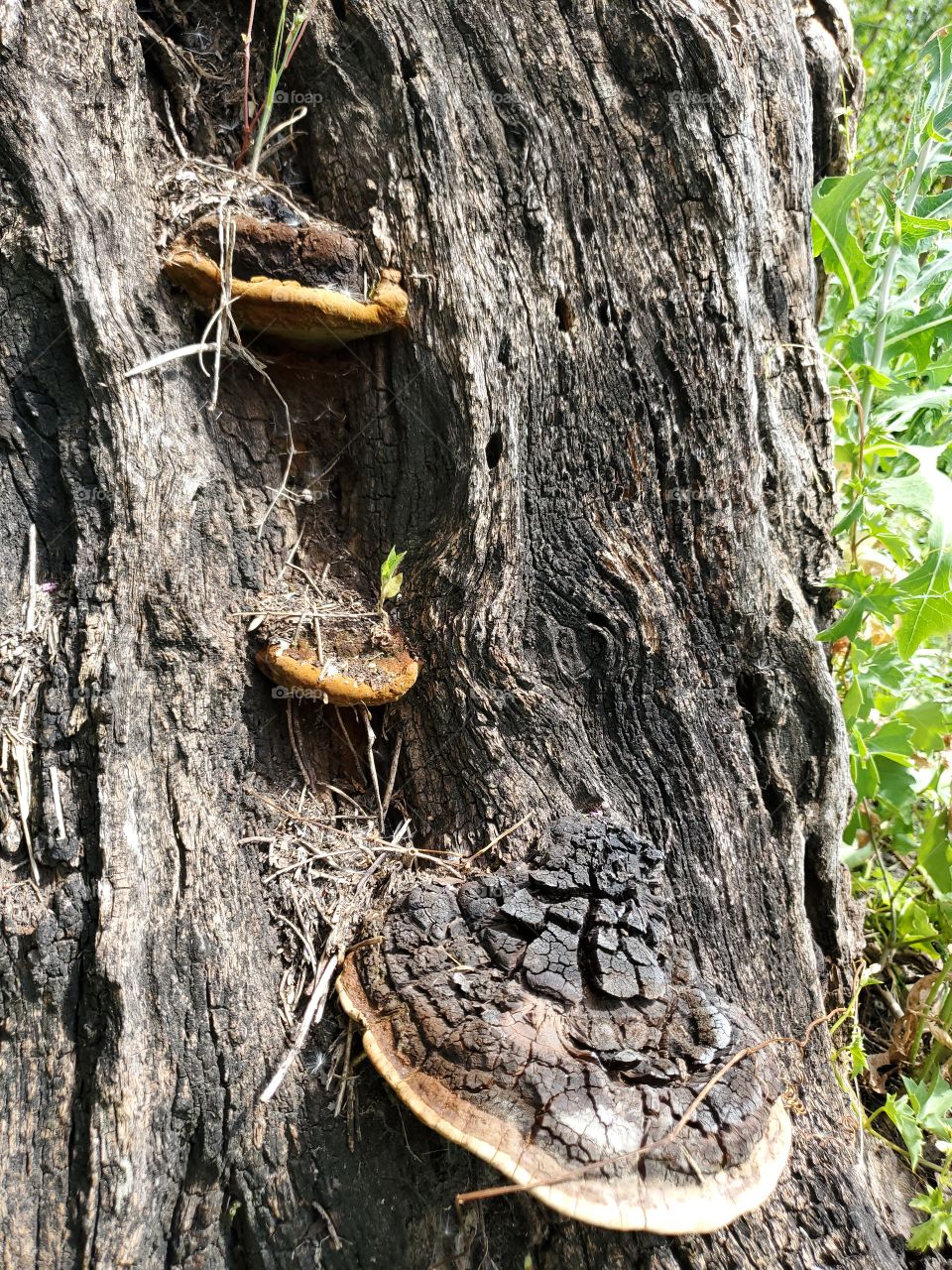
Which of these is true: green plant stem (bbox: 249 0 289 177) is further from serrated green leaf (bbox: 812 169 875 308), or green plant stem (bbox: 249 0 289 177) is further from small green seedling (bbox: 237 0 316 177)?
serrated green leaf (bbox: 812 169 875 308)

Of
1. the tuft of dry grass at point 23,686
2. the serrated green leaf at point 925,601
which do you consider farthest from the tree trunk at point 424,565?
the serrated green leaf at point 925,601

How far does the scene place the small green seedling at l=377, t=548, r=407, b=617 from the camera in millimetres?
2311

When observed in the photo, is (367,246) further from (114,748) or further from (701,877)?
(701,877)

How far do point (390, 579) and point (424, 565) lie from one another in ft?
0.40

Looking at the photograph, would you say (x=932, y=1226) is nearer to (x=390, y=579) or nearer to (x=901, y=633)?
(x=901, y=633)

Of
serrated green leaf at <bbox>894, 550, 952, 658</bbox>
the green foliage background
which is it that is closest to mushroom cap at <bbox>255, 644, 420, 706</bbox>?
the green foliage background

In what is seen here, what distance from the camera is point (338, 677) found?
2.18m

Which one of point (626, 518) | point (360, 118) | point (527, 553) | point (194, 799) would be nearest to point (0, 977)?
point (194, 799)

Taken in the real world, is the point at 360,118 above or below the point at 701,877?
above

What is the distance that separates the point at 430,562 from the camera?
238 centimetres

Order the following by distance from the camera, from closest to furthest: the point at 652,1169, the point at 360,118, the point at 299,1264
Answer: the point at 652,1169
the point at 299,1264
the point at 360,118

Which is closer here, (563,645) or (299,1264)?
(299,1264)

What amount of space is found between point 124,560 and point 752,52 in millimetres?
2392

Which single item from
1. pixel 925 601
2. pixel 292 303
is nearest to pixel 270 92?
pixel 292 303
